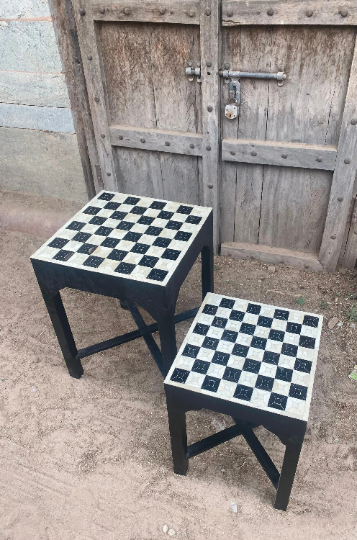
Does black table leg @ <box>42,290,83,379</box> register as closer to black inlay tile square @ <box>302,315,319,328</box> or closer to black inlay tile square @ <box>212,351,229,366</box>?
black inlay tile square @ <box>212,351,229,366</box>

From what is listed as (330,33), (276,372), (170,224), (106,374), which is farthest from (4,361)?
(330,33)

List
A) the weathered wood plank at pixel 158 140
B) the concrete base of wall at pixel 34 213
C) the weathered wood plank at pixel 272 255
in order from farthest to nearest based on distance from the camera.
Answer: the concrete base of wall at pixel 34 213
the weathered wood plank at pixel 272 255
the weathered wood plank at pixel 158 140

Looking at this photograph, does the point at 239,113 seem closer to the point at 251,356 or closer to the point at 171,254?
the point at 171,254

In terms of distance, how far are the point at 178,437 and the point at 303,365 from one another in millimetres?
696

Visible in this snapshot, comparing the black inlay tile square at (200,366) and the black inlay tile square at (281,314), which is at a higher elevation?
the black inlay tile square at (200,366)

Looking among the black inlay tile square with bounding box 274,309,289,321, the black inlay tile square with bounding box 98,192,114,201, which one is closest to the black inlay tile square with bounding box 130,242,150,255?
the black inlay tile square with bounding box 98,192,114,201

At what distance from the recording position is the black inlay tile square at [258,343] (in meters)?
2.09

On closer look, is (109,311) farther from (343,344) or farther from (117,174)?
(343,344)

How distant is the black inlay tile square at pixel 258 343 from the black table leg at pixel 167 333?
0.41 meters

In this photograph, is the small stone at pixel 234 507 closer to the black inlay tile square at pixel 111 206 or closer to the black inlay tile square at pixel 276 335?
the black inlay tile square at pixel 276 335

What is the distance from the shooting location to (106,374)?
2867 mm

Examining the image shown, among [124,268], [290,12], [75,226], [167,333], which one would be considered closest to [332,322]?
[167,333]

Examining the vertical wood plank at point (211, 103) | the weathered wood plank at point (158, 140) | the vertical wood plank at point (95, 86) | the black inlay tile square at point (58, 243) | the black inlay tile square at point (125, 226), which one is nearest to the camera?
the black inlay tile square at point (58, 243)

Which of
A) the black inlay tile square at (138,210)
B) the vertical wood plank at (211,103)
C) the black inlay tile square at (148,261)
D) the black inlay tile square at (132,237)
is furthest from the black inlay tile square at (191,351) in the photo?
the vertical wood plank at (211,103)
